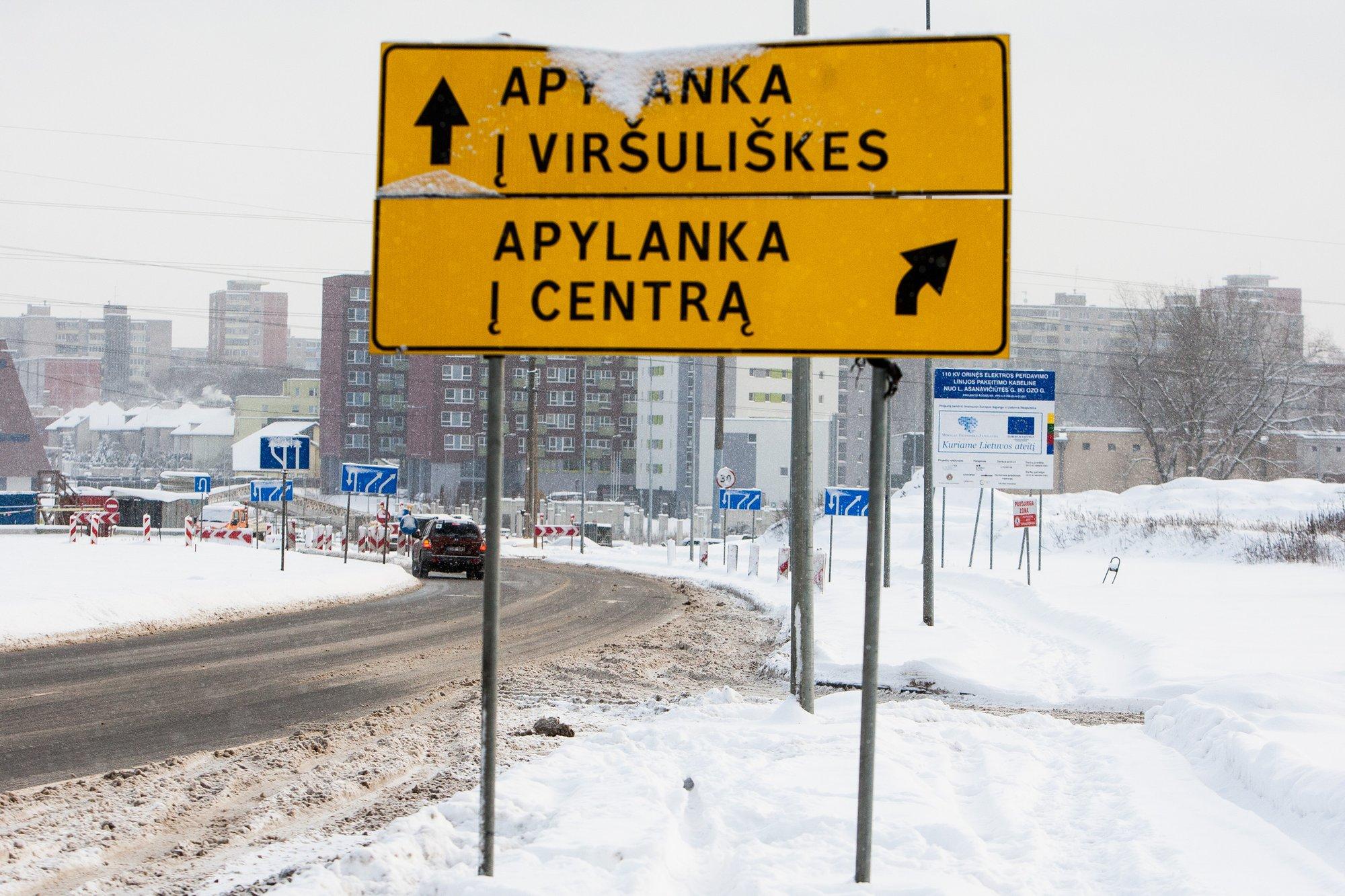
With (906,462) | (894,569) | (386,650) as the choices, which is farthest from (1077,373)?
(386,650)

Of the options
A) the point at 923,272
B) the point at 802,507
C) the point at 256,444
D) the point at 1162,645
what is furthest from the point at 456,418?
the point at 923,272

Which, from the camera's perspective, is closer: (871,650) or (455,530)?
(871,650)

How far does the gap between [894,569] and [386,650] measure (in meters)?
26.3

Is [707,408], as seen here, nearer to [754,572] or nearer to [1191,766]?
[754,572]

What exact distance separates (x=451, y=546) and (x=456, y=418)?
86.1m

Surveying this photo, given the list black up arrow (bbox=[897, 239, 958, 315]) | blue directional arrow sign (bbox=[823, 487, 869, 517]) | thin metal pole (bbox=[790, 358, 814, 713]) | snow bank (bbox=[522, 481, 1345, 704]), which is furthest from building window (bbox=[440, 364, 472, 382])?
black up arrow (bbox=[897, 239, 958, 315])

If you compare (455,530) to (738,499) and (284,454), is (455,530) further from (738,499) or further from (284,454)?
(738,499)

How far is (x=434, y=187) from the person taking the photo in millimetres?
5695

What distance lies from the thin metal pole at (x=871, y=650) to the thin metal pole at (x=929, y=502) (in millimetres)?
16103

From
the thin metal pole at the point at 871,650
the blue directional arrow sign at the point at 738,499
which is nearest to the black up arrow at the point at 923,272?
the thin metal pole at the point at 871,650

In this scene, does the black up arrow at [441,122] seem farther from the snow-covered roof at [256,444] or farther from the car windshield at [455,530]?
the snow-covered roof at [256,444]

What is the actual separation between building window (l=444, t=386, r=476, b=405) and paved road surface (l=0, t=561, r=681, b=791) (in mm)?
95710

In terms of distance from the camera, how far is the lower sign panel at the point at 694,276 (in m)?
5.48

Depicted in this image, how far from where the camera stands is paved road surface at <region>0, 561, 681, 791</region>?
31.9 ft
